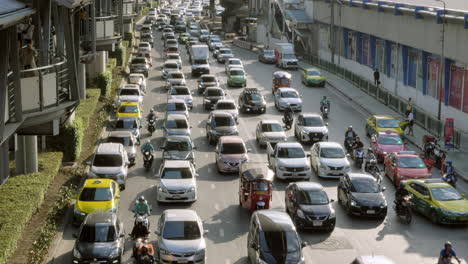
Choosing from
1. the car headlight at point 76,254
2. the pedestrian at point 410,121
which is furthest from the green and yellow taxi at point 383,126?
the car headlight at point 76,254

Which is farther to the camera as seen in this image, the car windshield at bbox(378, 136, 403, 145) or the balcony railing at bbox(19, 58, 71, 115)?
the car windshield at bbox(378, 136, 403, 145)

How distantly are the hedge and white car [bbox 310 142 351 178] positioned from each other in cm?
1176

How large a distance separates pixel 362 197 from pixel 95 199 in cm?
996

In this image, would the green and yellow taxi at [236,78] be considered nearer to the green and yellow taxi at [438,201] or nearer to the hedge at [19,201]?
the hedge at [19,201]

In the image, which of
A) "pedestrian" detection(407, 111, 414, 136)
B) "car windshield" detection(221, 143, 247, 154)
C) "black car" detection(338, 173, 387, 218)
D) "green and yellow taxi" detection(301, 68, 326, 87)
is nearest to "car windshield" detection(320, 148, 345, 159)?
"car windshield" detection(221, 143, 247, 154)

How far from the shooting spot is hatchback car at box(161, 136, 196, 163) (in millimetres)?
37688

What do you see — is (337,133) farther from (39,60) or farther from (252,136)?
(39,60)

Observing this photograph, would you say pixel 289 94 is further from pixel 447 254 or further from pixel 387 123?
pixel 447 254

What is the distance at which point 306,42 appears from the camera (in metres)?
98.9

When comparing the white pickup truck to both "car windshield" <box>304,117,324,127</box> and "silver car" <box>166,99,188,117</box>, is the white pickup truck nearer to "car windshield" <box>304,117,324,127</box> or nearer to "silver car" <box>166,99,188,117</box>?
"car windshield" <box>304,117,324,127</box>

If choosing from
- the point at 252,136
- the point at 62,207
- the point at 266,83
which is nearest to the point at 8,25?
the point at 62,207

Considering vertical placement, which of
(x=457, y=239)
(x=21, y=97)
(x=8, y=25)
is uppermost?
(x=8, y=25)

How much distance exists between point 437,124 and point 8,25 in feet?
106

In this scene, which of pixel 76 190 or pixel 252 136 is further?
pixel 252 136
